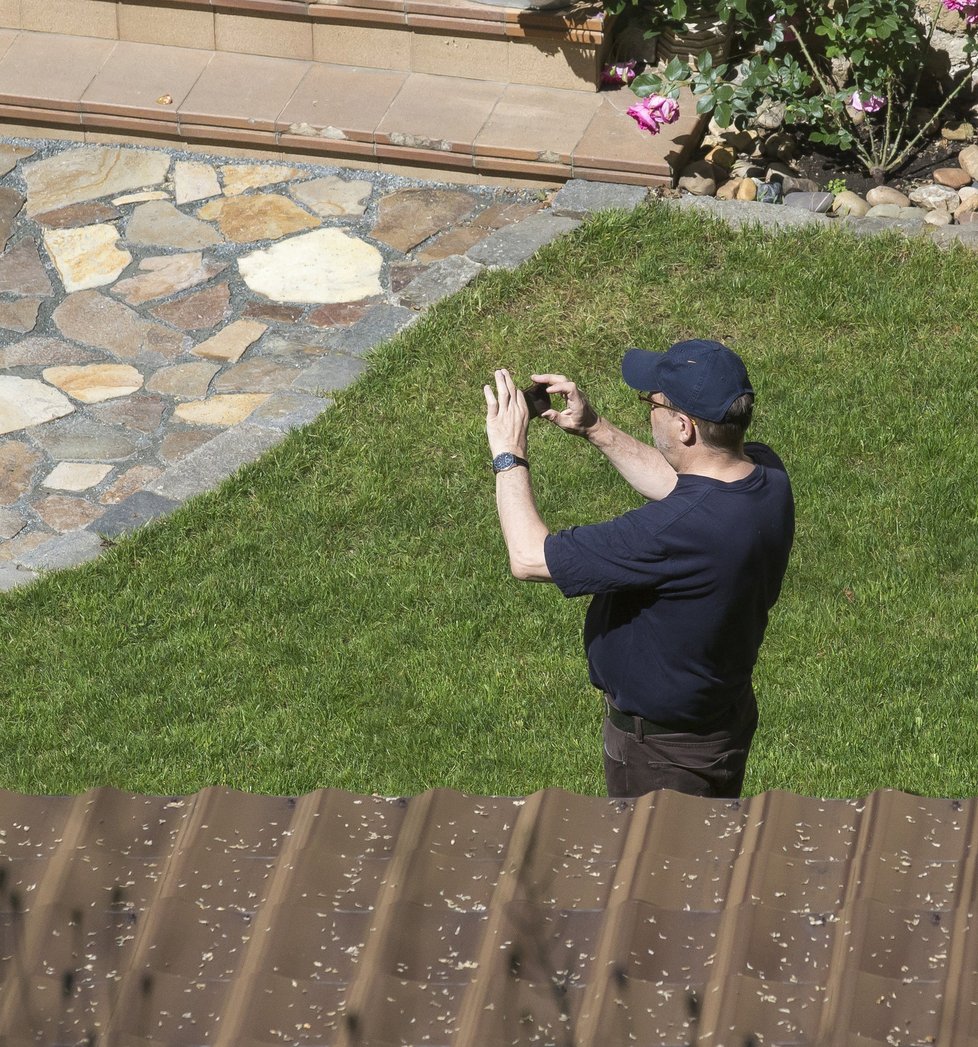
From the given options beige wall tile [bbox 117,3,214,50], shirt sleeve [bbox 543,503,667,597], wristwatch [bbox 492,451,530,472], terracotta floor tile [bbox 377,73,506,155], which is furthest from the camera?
beige wall tile [bbox 117,3,214,50]

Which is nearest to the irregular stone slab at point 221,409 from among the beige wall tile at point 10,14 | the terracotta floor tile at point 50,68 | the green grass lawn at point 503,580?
the green grass lawn at point 503,580

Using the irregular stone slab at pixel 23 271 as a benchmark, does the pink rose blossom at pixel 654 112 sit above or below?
above

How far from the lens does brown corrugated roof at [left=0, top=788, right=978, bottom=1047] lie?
2.26 m

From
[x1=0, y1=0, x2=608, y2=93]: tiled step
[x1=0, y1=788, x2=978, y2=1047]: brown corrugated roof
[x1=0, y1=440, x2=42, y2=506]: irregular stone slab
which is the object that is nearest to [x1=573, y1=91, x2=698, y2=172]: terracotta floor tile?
[x1=0, y1=0, x2=608, y2=93]: tiled step

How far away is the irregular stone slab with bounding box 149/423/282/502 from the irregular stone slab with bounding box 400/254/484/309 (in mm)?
1226

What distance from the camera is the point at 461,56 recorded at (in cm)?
914

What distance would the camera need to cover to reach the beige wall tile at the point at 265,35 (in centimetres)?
934

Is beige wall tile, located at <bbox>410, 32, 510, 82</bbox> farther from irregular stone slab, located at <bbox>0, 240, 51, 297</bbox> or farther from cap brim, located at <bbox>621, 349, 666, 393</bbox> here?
cap brim, located at <bbox>621, 349, 666, 393</bbox>

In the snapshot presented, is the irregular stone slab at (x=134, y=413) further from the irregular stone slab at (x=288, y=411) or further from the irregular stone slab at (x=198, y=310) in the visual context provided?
the irregular stone slab at (x=198, y=310)

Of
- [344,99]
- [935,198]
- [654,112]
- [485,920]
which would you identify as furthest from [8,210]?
[485,920]

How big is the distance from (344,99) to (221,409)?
2756 millimetres

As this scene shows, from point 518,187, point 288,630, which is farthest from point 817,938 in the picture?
point 518,187

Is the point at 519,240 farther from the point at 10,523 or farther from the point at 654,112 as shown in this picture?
the point at 10,523

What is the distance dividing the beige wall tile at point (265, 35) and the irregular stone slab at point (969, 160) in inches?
158
